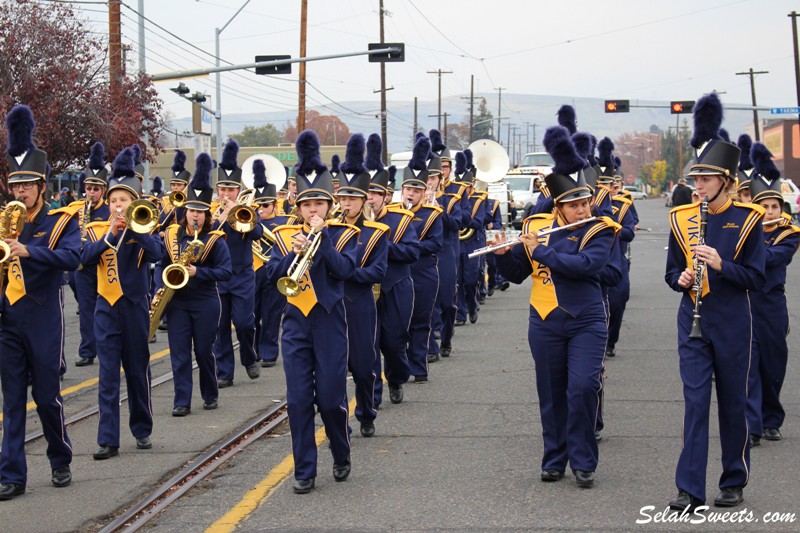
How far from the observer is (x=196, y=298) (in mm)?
10969

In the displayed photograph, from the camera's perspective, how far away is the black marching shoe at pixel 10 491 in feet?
25.6

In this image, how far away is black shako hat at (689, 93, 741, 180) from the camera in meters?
7.24

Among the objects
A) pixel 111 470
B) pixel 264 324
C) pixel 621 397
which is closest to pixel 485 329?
pixel 264 324

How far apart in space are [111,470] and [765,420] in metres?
4.87

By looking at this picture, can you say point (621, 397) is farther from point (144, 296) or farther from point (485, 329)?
point (485, 329)

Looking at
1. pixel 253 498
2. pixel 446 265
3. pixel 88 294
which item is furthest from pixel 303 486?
pixel 446 265

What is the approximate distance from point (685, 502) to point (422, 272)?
18.4 feet

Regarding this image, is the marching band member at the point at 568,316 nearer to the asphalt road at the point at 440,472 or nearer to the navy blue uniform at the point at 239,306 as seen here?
the asphalt road at the point at 440,472

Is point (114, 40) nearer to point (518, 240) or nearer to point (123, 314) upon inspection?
point (123, 314)

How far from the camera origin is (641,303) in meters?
20.5

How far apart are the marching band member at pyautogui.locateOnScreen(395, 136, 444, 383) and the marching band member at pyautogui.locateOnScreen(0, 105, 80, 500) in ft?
14.7

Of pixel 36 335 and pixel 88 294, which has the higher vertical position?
pixel 88 294

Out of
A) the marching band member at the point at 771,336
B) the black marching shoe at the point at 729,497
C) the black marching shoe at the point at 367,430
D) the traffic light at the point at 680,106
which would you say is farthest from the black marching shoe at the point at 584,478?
the traffic light at the point at 680,106

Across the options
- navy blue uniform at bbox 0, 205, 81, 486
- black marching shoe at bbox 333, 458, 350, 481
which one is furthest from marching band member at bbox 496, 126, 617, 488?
navy blue uniform at bbox 0, 205, 81, 486
